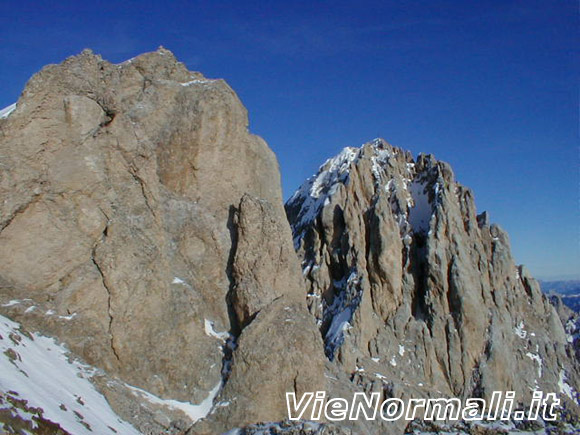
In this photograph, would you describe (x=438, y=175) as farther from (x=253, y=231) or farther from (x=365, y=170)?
(x=253, y=231)

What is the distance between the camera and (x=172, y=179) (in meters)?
37.6

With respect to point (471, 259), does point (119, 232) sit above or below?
below

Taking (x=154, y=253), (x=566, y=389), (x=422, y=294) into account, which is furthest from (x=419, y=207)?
(x=154, y=253)

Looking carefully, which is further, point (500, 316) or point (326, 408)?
point (500, 316)

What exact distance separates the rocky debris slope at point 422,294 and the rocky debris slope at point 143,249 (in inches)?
1004

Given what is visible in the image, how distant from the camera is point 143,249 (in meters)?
32.5

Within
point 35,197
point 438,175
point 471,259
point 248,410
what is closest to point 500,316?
point 471,259

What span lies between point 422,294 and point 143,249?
44.8m

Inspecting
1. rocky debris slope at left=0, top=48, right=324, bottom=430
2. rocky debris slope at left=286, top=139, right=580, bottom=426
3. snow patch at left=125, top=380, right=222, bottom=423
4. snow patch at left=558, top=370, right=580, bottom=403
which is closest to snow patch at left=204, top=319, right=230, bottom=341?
rocky debris slope at left=0, top=48, right=324, bottom=430

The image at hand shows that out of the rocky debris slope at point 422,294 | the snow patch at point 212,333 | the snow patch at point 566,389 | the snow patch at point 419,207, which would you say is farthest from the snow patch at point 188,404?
the snow patch at point 566,389

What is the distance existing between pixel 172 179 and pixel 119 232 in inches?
271

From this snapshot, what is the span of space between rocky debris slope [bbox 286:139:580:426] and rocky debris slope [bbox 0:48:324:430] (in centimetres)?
2550

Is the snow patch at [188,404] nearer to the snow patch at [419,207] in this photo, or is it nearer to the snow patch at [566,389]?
the snow patch at [419,207]

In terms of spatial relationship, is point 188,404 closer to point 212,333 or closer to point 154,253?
point 212,333
